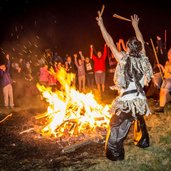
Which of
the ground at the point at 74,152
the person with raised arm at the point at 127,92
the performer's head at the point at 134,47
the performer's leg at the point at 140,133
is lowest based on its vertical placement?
the ground at the point at 74,152

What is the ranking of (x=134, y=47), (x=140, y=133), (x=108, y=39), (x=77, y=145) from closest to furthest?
(x=108, y=39) → (x=134, y=47) → (x=140, y=133) → (x=77, y=145)

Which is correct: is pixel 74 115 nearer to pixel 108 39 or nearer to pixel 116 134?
Result: pixel 116 134

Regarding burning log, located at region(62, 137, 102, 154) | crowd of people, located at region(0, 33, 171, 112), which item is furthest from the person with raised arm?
crowd of people, located at region(0, 33, 171, 112)

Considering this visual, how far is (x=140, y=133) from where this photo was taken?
631cm

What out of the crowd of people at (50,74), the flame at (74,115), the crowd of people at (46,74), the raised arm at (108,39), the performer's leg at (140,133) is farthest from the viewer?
the crowd of people at (46,74)

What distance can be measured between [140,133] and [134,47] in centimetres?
183

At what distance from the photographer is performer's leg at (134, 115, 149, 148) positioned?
6.12 metres

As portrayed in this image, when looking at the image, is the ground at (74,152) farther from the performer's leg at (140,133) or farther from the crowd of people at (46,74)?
the crowd of people at (46,74)

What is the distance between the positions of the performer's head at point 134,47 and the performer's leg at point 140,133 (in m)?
1.25

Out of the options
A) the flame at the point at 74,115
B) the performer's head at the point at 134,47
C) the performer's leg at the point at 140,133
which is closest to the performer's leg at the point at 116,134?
the performer's leg at the point at 140,133

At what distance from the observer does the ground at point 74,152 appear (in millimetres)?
5773

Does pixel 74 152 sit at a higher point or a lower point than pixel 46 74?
lower

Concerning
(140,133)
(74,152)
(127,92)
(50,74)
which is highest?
(50,74)

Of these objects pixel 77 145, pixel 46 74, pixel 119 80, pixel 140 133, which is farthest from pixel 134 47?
pixel 46 74
